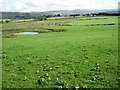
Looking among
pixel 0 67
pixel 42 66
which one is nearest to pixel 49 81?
pixel 42 66

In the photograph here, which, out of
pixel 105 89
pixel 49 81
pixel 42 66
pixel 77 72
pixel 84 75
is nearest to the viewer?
pixel 105 89

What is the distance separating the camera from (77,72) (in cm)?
1518

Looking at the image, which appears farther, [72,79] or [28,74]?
[28,74]

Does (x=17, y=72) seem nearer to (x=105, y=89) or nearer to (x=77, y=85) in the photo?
(x=77, y=85)

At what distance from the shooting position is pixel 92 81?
12.7m

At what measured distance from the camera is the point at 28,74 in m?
15.4

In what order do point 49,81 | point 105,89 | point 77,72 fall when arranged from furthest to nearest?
point 77,72 → point 49,81 → point 105,89

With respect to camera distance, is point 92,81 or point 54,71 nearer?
point 92,81

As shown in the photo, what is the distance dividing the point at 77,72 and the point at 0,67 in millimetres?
10170

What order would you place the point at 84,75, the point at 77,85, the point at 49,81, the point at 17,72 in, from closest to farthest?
1. the point at 77,85
2. the point at 49,81
3. the point at 84,75
4. the point at 17,72

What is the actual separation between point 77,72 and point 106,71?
3.14 meters

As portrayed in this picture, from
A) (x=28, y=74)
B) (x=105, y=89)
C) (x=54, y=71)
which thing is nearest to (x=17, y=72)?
(x=28, y=74)

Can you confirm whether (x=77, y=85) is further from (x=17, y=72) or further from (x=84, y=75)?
(x=17, y=72)

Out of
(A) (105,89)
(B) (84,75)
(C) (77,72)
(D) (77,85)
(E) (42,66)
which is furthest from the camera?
(E) (42,66)
